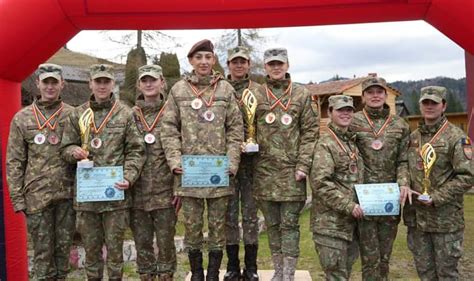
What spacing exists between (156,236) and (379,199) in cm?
202

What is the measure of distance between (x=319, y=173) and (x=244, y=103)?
972 mm

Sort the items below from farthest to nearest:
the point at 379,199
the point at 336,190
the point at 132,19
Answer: the point at 132,19 < the point at 379,199 < the point at 336,190

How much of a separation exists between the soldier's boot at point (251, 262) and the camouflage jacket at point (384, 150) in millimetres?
1247

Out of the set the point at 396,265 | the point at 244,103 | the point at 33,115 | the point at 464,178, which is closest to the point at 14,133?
the point at 33,115

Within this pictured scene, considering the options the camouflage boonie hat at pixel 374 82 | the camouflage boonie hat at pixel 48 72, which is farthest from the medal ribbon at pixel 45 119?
the camouflage boonie hat at pixel 374 82

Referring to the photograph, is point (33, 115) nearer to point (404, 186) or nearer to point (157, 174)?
point (157, 174)

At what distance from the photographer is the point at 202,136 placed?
4.38 meters

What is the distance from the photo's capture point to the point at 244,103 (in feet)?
15.1

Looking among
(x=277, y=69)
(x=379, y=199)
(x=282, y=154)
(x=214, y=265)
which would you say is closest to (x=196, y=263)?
(x=214, y=265)

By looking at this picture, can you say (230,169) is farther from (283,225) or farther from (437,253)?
(437,253)

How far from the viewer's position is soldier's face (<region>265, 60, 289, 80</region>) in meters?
4.57


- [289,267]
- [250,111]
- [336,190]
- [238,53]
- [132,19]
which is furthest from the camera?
[132,19]

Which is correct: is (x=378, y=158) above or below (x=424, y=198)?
above

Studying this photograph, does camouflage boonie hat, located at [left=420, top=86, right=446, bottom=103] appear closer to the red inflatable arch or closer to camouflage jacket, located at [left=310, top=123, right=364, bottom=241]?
the red inflatable arch
